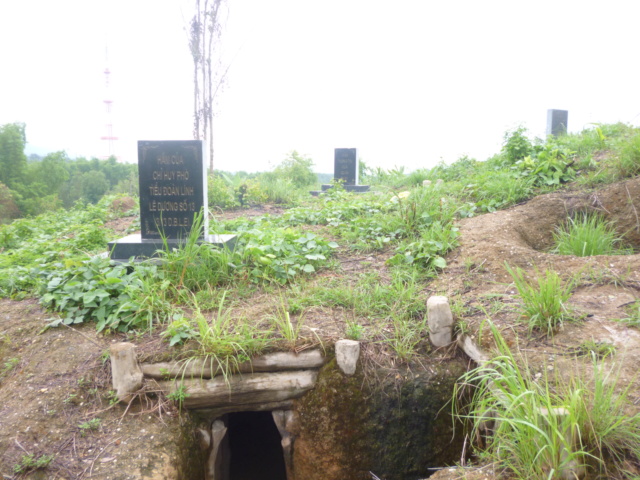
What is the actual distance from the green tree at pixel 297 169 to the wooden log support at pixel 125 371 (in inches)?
429

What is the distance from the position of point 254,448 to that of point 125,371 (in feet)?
7.25

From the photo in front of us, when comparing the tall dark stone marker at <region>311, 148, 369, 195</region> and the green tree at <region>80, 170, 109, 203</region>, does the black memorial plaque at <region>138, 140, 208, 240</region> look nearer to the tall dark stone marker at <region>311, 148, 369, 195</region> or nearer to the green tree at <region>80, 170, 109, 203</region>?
the tall dark stone marker at <region>311, 148, 369, 195</region>

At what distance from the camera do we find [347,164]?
14.1 meters

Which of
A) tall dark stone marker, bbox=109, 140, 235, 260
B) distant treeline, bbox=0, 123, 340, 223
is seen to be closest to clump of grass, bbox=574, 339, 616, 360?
tall dark stone marker, bbox=109, 140, 235, 260

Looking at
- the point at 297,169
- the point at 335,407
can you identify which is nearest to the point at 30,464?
the point at 335,407

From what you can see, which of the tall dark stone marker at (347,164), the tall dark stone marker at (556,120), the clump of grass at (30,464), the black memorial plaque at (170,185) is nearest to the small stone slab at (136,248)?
the black memorial plaque at (170,185)

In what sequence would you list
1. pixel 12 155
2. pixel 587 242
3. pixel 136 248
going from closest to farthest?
pixel 587 242 < pixel 136 248 < pixel 12 155

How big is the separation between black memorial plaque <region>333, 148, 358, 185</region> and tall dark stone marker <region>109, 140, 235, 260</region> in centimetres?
925

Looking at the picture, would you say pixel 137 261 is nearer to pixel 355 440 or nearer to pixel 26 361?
pixel 26 361

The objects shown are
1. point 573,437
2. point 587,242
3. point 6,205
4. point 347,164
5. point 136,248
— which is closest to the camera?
point 573,437

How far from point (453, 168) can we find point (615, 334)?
7347mm

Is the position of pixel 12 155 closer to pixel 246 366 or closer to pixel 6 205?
pixel 6 205

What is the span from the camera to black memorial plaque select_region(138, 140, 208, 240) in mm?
5078

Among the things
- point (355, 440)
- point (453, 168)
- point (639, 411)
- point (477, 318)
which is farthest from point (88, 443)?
point (453, 168)
